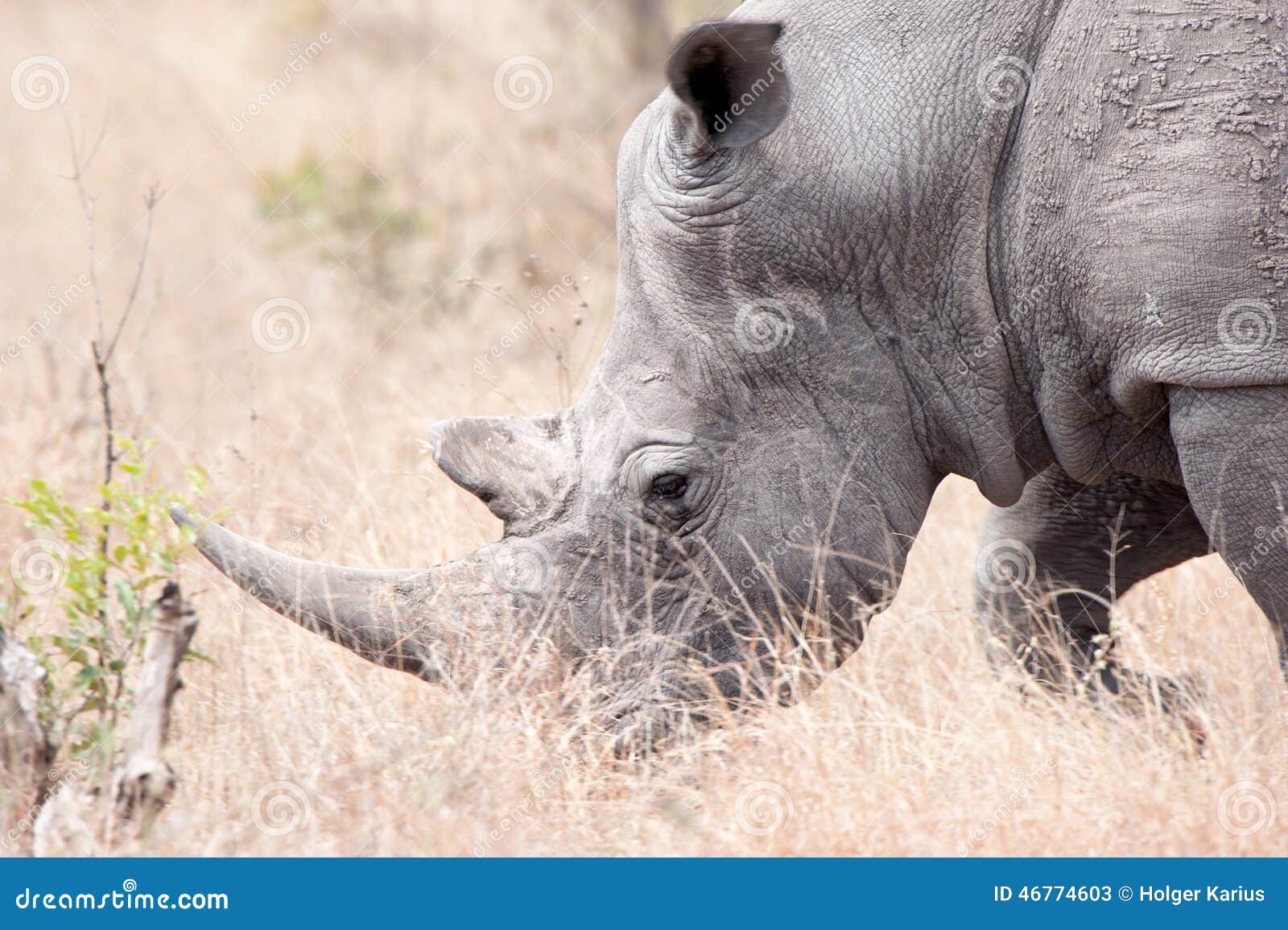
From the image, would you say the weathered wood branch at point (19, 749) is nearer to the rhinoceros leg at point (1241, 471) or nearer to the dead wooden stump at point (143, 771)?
the dead wooden stump at point (143, 771)

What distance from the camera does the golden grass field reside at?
11.5 feet

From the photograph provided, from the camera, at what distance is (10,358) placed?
8.16 m

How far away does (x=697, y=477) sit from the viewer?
12.6 feet

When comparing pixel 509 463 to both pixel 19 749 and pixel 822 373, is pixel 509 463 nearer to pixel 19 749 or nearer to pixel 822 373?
pixel 822 373

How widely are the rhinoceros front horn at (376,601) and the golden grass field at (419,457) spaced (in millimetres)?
Answer: 174

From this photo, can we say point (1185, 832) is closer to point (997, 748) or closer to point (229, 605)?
point (997, 748)

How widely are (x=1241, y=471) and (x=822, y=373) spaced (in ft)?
3.19

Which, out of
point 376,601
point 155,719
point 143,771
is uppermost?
point 376,601

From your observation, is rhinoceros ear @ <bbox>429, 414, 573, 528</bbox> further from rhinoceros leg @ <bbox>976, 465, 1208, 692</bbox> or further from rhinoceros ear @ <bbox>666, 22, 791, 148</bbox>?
rhinoceros leg @ <bbox>976, 465, 1208, 692</bbox>

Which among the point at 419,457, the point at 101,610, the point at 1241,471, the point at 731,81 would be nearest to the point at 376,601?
the point at 101,610

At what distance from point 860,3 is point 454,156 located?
8.41 m

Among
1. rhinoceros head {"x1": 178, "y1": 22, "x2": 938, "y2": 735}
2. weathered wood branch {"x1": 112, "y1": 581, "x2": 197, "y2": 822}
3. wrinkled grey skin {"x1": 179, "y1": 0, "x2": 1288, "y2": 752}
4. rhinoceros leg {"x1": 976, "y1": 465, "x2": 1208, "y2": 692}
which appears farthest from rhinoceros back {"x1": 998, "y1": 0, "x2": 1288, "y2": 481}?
weathered wood branch {"x1": 112, "y1": 581, "x2": 197, "y2": 822}

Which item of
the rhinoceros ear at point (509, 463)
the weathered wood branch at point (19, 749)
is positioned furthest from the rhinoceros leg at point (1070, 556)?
the weathered wood branch at point (19, 749)

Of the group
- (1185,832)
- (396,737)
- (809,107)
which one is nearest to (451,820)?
(396,737)
